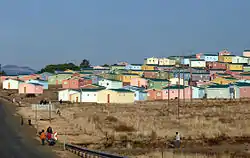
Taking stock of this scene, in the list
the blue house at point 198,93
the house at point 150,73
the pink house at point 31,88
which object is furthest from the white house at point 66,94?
the house at point 150,73

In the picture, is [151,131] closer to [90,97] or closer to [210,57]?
[90,97]

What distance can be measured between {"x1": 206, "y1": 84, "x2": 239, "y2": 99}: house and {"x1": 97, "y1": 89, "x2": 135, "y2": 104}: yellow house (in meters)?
13.8

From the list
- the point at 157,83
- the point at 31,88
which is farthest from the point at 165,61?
the point at 31,88

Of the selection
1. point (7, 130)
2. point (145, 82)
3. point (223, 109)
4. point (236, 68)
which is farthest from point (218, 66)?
point (7, 130)

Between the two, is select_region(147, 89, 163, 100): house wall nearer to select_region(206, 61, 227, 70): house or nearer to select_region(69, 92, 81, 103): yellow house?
select_region(69, 92, 81, 103): yellow house

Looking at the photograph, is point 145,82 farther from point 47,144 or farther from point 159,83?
point 47,144

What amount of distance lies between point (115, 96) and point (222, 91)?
1800 cm

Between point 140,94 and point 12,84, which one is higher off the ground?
point 12,84

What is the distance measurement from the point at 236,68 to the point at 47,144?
114 meters

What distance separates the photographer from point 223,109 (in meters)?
56.9

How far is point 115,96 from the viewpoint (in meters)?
76.3

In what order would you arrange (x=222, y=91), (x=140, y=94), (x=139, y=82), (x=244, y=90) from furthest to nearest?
(x=139, y=82)
(x=140, y=94)
(x=244, y=90)
(x=222, y=91)

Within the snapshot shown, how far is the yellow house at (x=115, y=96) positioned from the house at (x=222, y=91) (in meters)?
13.8

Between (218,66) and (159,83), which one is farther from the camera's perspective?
(218,66)
